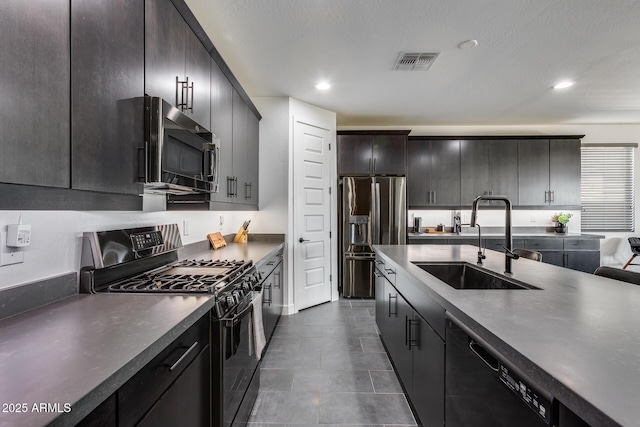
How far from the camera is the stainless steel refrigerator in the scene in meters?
4.32

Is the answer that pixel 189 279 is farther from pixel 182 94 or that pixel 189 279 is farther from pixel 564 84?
pixel 564 84

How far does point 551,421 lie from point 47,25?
1651 mm

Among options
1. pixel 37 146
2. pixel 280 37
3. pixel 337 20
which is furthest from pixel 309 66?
pixel 37 146

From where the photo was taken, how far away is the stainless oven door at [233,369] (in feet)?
4.39

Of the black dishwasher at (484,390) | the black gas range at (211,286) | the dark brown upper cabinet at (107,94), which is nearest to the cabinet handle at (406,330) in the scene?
the black dishwasher at (484,390)

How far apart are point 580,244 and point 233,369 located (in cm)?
528

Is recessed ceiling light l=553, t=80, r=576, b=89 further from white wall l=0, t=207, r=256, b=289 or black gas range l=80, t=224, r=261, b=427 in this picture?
white wall l=0, t=207, r=256, b=289

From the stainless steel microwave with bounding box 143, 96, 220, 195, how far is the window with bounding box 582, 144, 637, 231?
602 centimetres

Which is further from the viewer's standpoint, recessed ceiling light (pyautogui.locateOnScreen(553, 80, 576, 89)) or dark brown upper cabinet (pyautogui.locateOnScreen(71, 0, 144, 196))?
recessed ceiling light (pyautogui.locateOnScreen(553, 80, 576, 89))

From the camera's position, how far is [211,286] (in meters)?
1.39

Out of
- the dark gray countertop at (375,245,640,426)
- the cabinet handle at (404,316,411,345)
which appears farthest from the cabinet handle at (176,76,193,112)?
the cabinet handle at (404,316,411,345)

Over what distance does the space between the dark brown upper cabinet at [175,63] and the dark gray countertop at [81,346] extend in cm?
95

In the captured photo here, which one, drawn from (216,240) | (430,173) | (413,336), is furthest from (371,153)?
(413,336)

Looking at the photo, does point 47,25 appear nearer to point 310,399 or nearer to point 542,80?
point 310,399
